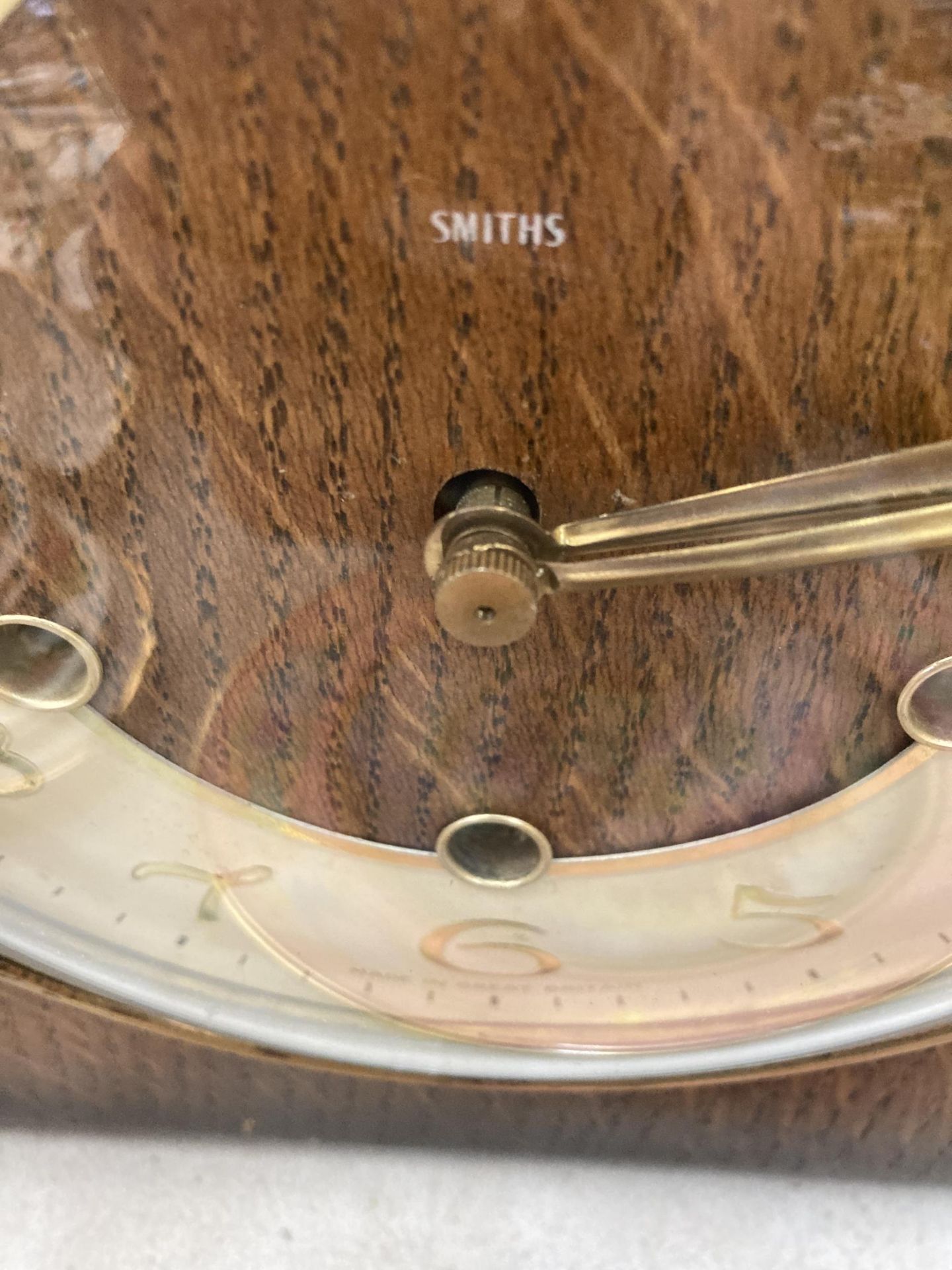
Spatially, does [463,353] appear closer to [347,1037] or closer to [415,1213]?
[347,1037]

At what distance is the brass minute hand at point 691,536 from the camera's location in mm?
312

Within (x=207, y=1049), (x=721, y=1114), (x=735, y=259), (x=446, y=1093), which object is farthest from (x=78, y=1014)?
(x=735, y=259)

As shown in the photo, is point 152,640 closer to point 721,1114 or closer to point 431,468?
point 431,468

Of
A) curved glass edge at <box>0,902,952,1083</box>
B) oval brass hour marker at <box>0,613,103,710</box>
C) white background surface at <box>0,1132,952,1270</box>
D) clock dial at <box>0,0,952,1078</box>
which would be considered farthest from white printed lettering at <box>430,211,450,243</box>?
white background surface at <box>0,1132,952,1270</box>

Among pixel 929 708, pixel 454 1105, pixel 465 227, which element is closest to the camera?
pixel 465 227

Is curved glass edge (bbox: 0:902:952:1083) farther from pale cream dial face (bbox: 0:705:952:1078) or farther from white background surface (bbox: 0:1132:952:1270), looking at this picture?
white background surface (bbox: 0:1132:952:1270)

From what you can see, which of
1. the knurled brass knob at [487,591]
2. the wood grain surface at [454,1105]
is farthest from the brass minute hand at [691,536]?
the wood grain surface at [454,1105]

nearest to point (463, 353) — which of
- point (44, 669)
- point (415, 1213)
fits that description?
point (44, 669)

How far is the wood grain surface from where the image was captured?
477 mm

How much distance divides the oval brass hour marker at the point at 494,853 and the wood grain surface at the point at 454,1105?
0.11 meters

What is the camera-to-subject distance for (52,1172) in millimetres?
557

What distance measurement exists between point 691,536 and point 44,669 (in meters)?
0.26

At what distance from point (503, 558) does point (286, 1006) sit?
0.87ft

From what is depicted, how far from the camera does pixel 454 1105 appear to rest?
0.51 m
